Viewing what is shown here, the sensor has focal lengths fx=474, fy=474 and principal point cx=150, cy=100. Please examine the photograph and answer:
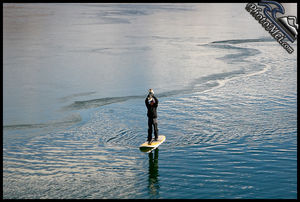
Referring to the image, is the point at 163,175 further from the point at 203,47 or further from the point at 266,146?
the point at 203,47

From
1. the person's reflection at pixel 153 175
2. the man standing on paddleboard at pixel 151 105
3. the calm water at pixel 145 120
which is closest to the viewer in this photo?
the person's reflection at pixel 153 175

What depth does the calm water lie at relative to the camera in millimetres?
10953

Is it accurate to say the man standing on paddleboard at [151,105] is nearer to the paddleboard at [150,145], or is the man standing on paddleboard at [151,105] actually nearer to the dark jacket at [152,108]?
the dark jacket at [152,108]

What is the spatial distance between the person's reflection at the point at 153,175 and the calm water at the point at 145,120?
0.03 m

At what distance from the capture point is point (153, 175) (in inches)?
448

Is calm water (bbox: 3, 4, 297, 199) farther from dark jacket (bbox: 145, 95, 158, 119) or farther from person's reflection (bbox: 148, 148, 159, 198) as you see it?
dark jacket (bbox: 145, 95, 158, 119)

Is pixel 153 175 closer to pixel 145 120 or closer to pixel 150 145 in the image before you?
pixel 150 145

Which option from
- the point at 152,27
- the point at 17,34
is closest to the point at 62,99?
the point at 17,34

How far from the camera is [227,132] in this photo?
14625 mm

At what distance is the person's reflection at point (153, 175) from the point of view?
10.4m

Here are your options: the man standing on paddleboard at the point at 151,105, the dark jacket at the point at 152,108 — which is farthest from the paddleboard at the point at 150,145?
the dark jacket at the point at 152,108

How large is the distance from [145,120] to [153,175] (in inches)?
190

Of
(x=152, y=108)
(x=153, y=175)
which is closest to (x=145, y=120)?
(x=152, y=108)

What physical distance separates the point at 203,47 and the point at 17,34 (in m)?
15.4
